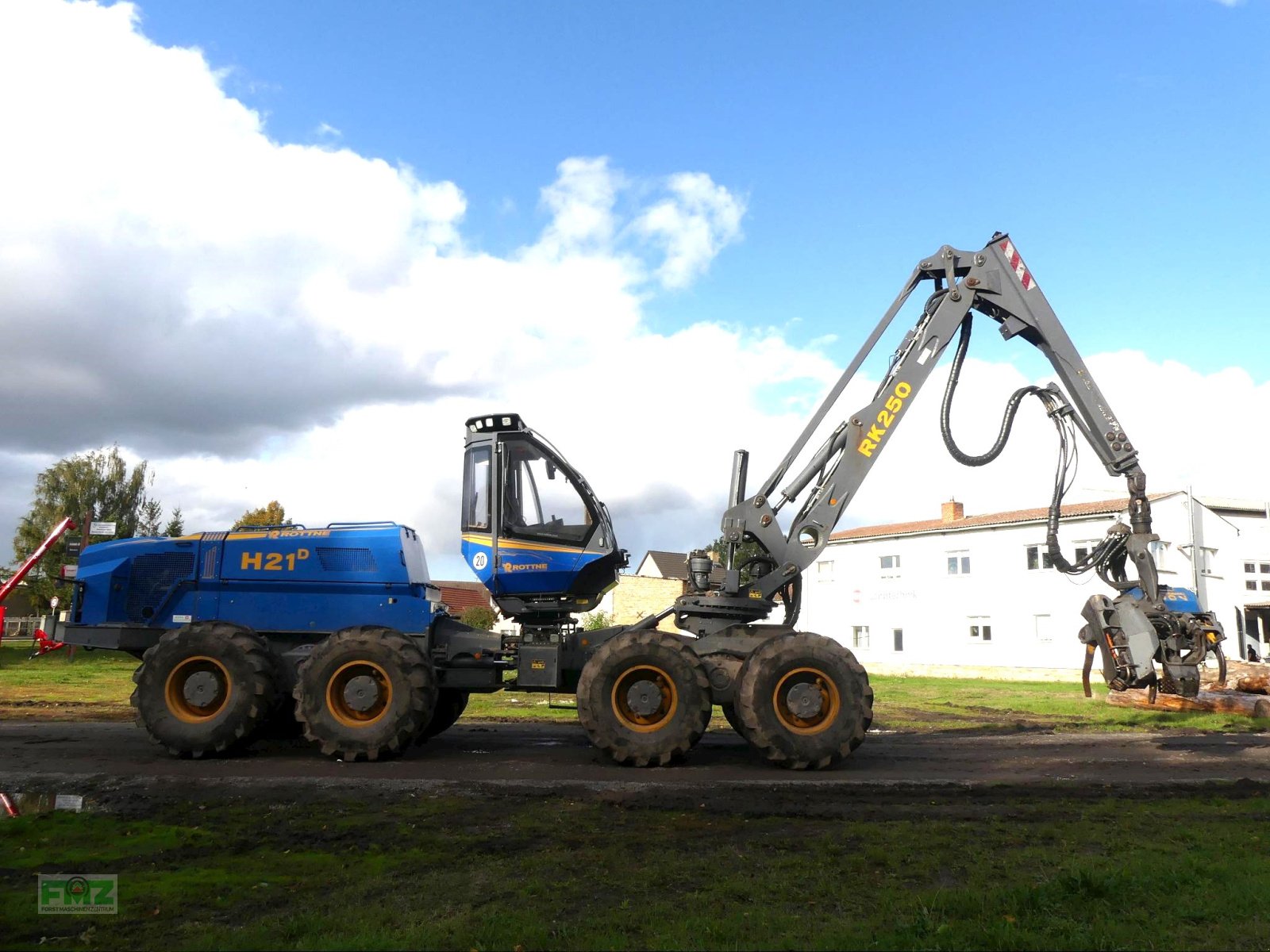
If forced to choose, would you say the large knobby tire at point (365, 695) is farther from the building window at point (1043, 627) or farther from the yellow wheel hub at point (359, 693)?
the building window at point (1043, 627)

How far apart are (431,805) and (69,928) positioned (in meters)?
3.46

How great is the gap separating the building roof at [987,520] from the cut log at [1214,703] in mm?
13733

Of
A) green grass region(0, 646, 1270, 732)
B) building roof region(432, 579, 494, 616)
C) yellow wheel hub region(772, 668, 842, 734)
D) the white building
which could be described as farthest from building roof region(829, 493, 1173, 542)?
yellow wheel hub region(772, 668, 842, 734)

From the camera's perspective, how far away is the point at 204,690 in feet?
35.8

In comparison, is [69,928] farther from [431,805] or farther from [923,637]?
[923,637]

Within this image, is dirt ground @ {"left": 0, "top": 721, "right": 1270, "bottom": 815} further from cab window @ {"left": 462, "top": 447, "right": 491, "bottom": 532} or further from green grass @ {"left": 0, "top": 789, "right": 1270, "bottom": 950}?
cab window @ {"left": 462, "top": 447, "right": 491, "bottom": 532}

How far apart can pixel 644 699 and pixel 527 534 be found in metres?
2.60

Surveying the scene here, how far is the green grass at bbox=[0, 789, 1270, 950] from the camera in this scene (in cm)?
498

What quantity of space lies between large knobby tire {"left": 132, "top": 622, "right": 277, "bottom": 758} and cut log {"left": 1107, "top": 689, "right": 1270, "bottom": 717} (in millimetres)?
14579

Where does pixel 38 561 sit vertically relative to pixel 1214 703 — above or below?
above

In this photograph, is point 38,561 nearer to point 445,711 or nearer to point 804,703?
point 445,711

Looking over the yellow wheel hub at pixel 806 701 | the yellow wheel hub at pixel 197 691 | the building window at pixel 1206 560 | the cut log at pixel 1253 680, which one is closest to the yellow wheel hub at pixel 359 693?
the yellow wheel hub at pixel 197 691

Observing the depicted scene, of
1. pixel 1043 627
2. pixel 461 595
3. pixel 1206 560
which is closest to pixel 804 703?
pixel 461 595

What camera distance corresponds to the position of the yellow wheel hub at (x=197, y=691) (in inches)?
428
